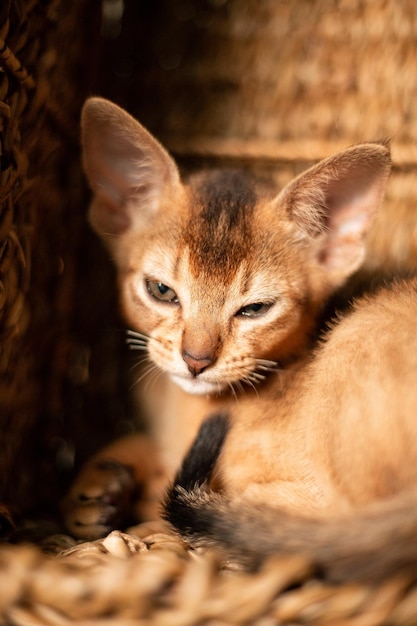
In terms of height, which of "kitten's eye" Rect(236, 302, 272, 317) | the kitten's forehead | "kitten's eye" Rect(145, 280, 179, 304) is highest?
the kitten's forehead

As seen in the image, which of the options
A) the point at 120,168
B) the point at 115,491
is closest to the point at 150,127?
the point at 120,168

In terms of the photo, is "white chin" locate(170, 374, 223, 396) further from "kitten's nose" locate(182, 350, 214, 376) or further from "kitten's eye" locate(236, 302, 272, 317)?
"kitten's eye" locate(236, 302, 272, 317)

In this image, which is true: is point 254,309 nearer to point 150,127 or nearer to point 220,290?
point 220,290

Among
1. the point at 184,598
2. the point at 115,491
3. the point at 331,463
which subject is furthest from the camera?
the point at 115,491

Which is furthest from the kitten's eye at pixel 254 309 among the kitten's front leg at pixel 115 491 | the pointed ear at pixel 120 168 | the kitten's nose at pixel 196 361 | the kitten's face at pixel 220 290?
the kitten's front leg at pixel 115 491

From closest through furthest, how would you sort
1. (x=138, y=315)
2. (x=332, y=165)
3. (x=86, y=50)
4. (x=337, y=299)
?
1. (x=332, y=165)
2. (x=138, y=315)
3. (x=337, y=299)
4. (x=86, y=50)

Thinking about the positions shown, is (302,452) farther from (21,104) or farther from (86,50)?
(86,50)

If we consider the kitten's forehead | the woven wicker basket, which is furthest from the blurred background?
the kitten's forehead

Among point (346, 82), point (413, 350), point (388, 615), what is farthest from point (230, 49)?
point (388, 615)
